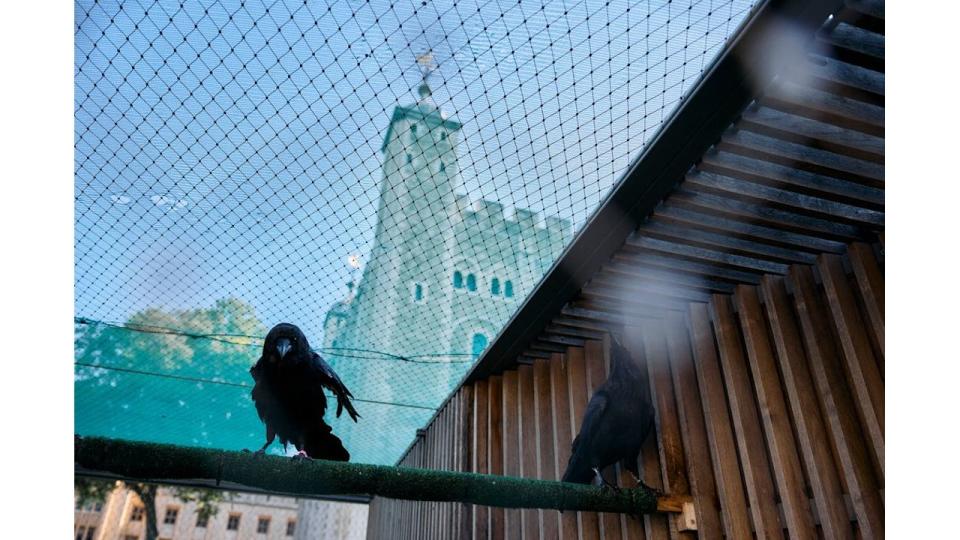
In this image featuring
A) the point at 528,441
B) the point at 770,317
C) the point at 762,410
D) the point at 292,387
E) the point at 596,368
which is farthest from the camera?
the point at 528,441

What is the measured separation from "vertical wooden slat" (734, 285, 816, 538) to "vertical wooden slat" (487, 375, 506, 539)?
1.91 metres

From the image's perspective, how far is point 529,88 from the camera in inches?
124

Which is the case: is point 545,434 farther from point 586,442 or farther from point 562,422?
point 586,442

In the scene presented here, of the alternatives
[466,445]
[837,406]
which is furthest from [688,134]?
[466,445]

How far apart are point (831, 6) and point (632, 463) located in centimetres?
202

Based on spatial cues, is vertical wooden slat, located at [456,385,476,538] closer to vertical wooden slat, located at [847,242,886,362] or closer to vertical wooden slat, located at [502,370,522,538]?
vertical wooden slat, located at [502,370,522,538]

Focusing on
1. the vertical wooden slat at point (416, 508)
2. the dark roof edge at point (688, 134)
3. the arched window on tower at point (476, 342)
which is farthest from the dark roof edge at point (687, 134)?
the vertical wooden slat at point (416, 508)

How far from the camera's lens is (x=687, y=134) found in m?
2.04

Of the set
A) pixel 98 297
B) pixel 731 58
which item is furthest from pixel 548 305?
pixel 98 297

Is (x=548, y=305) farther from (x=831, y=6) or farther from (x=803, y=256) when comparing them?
(x=831, y=6)

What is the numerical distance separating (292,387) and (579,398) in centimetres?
153

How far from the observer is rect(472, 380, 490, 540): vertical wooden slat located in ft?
13.8

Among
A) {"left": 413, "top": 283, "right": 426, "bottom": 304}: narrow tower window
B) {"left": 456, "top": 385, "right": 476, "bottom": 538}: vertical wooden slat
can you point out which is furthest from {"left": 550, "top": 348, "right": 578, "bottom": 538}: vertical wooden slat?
{"left": 413, "top": 283, "right": 426, "bottom": 304}: narrow tower window

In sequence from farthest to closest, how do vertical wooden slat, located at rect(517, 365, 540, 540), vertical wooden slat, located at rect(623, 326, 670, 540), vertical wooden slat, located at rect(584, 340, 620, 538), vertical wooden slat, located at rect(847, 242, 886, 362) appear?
vertical wooden slat, located at rect(517, 365, 540, 540) → vertical wooden slat, located at rect(584, 340, 620, 538) → vertical wooden slat, located at rect(623, 326, 670, 540) → vertical wooden slat, located at rect(847, 242, 886, 362)
